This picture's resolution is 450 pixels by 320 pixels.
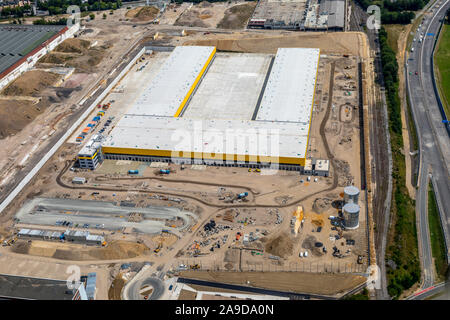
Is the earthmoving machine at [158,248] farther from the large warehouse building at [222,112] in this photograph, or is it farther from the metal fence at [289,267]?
the large warehouse building at [222,112]

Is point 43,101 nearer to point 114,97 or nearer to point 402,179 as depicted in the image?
point 114,97

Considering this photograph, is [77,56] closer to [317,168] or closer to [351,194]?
[317,168]

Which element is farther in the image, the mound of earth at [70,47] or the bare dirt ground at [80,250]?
the mound of earth at [70,47]

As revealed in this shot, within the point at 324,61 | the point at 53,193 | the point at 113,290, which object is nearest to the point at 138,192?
the point at 53,193

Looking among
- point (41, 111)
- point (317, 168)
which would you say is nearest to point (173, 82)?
point (41, 111)

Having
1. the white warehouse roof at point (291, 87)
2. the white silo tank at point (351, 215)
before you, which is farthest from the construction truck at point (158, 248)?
the white warehouse roof at point (291, 87)

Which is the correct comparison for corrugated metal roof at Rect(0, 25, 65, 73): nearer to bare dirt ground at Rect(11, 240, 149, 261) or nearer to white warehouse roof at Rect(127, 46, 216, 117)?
white warehouse roof at Rect(127, 46, 216, 117)

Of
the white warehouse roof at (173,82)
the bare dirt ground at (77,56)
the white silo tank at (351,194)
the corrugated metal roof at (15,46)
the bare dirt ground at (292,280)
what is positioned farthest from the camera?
the bare dirt ground at (77,56)
